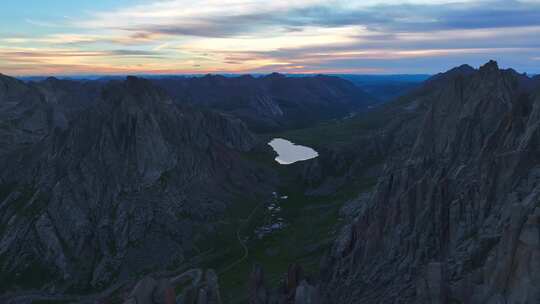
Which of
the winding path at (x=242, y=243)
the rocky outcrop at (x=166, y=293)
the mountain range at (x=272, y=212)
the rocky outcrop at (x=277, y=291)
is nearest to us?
the rocky outcrop at (x=166, y=293)

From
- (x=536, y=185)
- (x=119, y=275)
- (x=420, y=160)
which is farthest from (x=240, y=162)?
(x=536, y=185)

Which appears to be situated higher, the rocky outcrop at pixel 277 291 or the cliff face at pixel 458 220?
the cliff face at pixel 458 220

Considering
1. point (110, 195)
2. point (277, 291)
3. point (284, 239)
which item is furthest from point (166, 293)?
point (110, 195)

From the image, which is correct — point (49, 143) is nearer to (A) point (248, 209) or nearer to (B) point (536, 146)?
→ (A) point (248, 209)

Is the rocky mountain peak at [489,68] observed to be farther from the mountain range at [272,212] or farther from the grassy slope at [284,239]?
the grassy slope at [284,239]

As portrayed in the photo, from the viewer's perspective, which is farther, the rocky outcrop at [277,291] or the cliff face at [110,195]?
the cliff face at [110,195]

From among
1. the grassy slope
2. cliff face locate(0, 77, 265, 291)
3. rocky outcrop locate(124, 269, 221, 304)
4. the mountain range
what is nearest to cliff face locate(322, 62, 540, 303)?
the mountain range

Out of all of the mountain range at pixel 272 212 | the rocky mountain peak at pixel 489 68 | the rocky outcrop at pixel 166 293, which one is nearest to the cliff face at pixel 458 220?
the mountain range at pixel 272 212
